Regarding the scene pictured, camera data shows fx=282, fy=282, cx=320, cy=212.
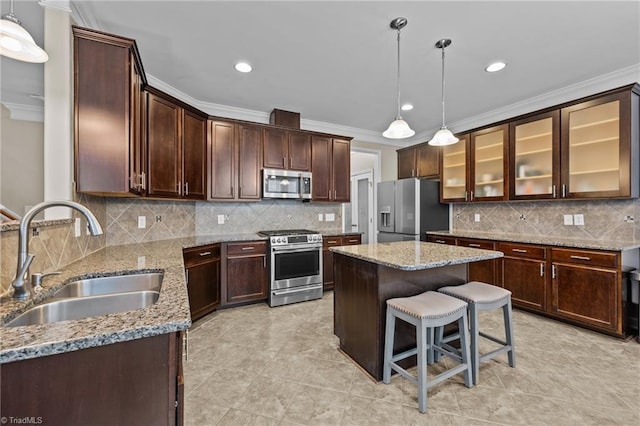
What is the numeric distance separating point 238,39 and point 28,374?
→ 2544mm

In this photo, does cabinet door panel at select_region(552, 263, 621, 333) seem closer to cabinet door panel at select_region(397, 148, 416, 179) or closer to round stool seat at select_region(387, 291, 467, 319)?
round stool seat at select_region(387, 291, 467, 319)

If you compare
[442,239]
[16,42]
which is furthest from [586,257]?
[16,42]

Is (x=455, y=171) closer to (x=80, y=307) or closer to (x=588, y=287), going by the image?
(x=588, y=287)

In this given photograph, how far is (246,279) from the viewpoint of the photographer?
11.5 feet

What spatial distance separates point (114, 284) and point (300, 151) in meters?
2.95

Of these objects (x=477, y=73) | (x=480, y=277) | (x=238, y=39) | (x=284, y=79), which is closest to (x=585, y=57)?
(x=477, y=73)

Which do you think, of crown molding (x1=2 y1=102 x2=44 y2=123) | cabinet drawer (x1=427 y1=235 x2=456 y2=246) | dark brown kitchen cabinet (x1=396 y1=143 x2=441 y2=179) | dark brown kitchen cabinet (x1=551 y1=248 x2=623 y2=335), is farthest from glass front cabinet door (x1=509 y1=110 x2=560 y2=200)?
crown molding (x1=2 y1=102 x2=44 y2=123)

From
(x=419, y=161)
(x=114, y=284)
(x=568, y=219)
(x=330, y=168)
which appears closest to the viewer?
(x=114, y=284)

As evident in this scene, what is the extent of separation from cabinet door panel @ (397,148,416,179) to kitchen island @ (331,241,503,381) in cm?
280

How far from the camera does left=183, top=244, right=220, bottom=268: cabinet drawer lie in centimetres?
285

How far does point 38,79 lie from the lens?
1.83m

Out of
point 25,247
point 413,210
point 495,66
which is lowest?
point 25,247

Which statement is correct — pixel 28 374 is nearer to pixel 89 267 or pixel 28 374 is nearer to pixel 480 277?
pixel 89 267

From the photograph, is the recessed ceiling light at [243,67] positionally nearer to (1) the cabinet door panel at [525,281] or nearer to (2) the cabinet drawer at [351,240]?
(2) the cabinet drawer at [351,240]
